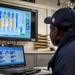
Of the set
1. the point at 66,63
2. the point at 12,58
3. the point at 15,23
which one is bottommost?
the point at 12,58

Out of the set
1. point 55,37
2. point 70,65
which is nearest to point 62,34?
point 55,37

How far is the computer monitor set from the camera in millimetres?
2758

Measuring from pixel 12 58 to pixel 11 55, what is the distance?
0.04 metres

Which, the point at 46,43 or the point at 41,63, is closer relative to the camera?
the point at 41,63

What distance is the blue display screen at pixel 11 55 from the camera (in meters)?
2.39

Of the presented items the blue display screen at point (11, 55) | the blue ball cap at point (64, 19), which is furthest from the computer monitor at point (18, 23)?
the blue ball cap at point (64, 19)

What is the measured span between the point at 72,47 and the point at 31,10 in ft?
5.97

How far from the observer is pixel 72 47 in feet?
4.38

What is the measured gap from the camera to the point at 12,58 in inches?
97.2

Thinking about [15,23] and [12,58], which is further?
[15,23]

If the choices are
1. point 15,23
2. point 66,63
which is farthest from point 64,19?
point 15,23

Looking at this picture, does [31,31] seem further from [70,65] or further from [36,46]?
[70,65]

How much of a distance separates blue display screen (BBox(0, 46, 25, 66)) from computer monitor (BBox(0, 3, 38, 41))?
12.8 inches

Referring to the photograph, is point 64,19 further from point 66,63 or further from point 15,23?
point 15,23
